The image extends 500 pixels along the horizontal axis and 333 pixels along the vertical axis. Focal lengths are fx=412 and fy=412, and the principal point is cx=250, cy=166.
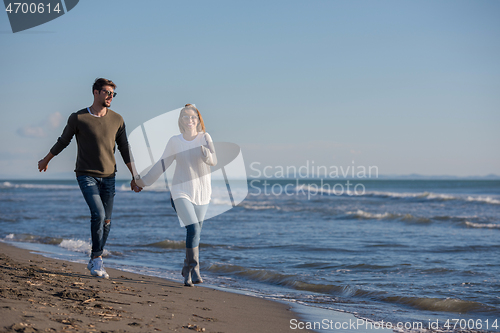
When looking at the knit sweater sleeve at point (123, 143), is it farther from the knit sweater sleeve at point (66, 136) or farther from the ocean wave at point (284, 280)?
the ocean wave at point (284, 280)

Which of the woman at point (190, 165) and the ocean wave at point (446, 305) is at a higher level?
the woman at point (190, 165)

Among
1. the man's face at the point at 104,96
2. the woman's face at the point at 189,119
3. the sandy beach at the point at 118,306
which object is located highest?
the man's face at the point at 104,96

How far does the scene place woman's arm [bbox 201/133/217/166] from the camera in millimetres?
4062

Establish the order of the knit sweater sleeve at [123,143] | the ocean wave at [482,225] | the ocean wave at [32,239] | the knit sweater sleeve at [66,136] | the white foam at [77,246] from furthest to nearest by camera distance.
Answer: the ocean wave at [482,225]
the ocean wave at [32,239]
the white foam at [77,246]
the knit sweater sleeve at [123,143]
the knit sweater sleeve at [66,136]

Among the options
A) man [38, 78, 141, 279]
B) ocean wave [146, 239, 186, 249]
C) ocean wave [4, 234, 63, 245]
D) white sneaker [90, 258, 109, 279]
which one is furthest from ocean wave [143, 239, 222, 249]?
man [38, 78, 141, 279]

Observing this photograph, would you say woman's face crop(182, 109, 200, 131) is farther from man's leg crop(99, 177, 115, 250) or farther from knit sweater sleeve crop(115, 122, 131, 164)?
man's leg crop(99, 177, 115, 250)

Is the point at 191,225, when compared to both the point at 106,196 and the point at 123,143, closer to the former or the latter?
the point at 106,196

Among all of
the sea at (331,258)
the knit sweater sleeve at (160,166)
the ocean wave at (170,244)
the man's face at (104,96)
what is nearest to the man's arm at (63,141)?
the man's face at (104,96)

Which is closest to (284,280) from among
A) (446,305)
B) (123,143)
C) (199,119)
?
(446,305)

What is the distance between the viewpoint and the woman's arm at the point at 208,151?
406 centimetres

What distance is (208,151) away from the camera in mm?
4078

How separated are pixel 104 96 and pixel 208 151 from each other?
1.17m

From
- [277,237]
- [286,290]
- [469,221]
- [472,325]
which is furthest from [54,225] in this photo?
[469,221]

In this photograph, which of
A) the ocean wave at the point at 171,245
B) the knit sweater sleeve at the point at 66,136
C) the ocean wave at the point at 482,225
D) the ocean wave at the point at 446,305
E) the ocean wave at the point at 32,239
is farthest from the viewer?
the ocean wave at the point at 482,225
